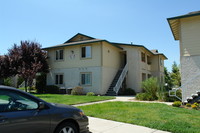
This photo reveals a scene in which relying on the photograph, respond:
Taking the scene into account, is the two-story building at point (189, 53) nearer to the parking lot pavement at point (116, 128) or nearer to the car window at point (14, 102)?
the parking lot pavement at point (116, 128)

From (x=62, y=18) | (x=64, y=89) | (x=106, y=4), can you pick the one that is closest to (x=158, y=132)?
(x=106, y=4)

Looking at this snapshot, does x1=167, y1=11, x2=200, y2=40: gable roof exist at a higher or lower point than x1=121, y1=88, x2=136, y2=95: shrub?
higher

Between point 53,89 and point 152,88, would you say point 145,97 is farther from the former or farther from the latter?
point 53,89

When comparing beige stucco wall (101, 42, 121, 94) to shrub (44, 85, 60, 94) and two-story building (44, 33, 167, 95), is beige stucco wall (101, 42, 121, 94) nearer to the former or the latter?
two-story building (44, 33, 167, 95)

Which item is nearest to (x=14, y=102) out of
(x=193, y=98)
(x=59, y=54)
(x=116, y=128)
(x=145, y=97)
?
(x=116, y=128)

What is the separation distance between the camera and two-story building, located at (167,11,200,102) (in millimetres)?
10789

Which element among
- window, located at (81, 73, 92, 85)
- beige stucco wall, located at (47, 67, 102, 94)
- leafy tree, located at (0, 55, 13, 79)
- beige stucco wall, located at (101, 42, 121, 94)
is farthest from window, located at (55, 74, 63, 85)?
beige stucco wall, located at (101, 42, 121, 94)

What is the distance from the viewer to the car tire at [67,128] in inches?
145

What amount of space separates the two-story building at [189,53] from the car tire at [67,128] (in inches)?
355

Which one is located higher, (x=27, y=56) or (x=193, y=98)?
(x=27, y=56)

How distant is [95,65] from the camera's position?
19344mm

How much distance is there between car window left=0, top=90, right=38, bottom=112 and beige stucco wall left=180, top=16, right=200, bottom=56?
419 inches

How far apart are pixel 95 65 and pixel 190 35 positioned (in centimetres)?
1064

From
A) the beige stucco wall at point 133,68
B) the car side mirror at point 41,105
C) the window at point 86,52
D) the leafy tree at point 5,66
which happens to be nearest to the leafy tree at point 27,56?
the leafy tree at point 5,66
